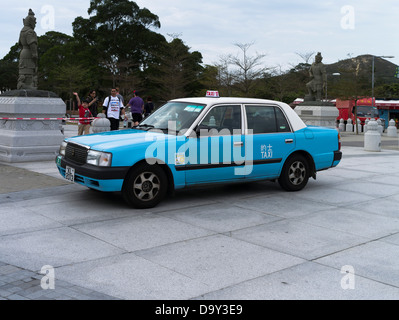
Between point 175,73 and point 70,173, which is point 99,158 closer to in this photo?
point 70,173

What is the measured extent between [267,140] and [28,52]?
7.45 m

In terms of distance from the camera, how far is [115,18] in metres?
59.9

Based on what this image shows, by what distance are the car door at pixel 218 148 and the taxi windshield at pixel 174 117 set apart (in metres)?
0.22

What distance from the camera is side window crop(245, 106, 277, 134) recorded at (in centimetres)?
756

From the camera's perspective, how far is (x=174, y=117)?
730 centimetres

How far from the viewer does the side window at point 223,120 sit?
23.2 ft

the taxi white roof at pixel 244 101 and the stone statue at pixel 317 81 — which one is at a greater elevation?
the stone statue at pixel 317 81

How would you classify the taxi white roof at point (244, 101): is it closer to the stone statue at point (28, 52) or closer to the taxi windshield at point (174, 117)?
the taxi windshield at point (174, 117)

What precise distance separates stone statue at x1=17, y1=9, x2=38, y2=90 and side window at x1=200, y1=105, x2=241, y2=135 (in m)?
6.78

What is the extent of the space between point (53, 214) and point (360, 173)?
738cm

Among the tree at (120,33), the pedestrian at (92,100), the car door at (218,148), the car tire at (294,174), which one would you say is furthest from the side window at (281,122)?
the tree at (120,33)

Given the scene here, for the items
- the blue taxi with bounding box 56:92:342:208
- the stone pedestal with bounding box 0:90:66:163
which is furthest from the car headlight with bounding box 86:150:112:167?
the stone pedestal with bounding box 0:90:66:163
